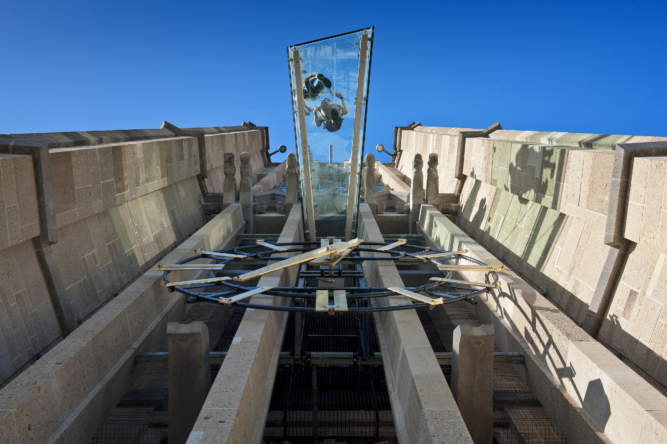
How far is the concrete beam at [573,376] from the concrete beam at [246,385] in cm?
319

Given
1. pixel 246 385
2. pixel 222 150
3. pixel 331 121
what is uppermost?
pixel 331 121

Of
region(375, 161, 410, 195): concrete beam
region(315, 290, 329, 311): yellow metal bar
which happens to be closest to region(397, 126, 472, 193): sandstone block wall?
region(375, 161, 410, 195): concrete beam

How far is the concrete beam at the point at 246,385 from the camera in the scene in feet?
12.8

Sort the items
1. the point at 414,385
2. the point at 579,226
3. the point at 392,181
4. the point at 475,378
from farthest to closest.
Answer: the point at 392,181
the point at 579,226
the point at 475,378
the point at 414,385

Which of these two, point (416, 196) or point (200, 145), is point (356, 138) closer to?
Result: point (416, 196)

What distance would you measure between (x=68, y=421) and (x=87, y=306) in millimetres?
2815

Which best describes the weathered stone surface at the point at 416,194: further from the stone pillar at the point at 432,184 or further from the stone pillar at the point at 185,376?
the stone pillar at the point at 185,376

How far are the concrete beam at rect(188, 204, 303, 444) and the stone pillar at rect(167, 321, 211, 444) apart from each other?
0.41 m

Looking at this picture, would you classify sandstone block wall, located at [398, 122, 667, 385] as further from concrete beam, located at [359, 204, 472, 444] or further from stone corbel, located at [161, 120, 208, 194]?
stone corbel, located at [161, 120, 208, 194]

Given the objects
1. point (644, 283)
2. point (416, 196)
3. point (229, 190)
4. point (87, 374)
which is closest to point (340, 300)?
point (87, 374)

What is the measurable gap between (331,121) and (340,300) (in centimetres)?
558

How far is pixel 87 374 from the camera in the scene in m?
5.11

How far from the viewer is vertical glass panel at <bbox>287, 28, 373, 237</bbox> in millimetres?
9500

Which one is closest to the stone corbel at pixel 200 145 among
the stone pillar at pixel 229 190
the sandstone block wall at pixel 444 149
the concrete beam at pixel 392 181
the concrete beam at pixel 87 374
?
the stone pillar at pixel 229 190
